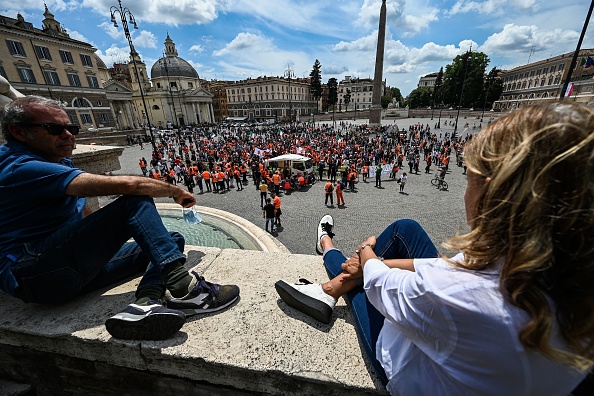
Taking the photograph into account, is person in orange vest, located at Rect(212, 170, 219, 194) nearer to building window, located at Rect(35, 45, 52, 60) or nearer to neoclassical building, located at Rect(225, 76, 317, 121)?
building window, located at Rect(35, 45, 52, 60)

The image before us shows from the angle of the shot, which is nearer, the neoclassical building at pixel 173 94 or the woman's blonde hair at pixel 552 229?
the woman's blonde hair at pixel 552 229

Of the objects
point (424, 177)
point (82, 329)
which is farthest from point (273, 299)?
point (424, 177)

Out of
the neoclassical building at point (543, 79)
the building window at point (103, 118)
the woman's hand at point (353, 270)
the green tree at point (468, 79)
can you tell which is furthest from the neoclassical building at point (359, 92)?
the woman's hand at point (353, 270)

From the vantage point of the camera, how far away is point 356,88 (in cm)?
10538

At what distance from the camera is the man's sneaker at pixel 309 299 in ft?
5.39

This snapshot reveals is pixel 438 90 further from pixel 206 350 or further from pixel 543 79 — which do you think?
pixel 206 350

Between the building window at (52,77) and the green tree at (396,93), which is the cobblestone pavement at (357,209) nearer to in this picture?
the building window at (52,77)

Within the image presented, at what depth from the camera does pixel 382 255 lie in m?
1.83

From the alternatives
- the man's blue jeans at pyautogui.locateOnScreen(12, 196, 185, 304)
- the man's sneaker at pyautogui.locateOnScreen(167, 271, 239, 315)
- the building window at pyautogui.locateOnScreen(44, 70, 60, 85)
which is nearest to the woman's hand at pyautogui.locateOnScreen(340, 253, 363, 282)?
the man's sneaker at pyautogui.locateOnScreen(167, 271, 239, 315)

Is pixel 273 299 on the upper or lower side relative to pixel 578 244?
lower

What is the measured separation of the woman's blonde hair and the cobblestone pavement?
7.18 meters

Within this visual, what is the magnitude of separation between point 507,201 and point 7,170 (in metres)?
2.42

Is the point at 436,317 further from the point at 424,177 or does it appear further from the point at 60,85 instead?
the point at 60,85

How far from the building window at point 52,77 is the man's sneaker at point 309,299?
50867mm
